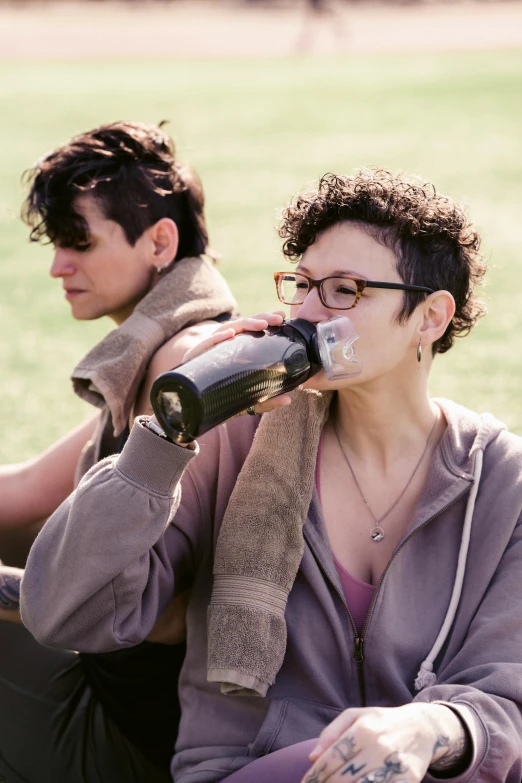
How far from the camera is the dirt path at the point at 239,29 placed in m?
35.9

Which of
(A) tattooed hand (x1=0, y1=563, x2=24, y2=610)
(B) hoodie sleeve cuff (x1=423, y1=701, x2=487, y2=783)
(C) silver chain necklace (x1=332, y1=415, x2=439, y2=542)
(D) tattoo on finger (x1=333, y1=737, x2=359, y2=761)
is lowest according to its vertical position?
(A) tattooed hand (x1=0, y1=563, x2=24, y2=610)

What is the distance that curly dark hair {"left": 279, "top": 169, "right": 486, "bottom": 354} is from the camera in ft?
8.21

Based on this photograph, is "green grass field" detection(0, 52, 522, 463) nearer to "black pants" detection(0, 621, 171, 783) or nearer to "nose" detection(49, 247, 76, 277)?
"nose" detection(49, 247, 76, 277)

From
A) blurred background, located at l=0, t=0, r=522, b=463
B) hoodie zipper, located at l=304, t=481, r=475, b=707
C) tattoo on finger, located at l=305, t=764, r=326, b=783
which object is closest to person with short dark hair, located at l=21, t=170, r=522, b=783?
hoodie zipper, located at l=304, t=481, r=475, b=707

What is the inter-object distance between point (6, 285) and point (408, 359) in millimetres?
8958

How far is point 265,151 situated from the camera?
1897cm

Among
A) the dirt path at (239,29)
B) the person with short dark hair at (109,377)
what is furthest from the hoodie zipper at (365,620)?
the dirt path at (239,29)

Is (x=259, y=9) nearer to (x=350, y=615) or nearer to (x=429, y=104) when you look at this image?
(x=429, y=104)

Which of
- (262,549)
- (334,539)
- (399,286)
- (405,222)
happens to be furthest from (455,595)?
(405,222)

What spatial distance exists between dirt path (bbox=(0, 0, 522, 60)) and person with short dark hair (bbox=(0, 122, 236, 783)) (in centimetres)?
3240

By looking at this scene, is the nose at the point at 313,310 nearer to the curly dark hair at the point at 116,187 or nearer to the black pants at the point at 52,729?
the black pants at the point at 52,729

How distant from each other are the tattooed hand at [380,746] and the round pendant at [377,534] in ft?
1.77

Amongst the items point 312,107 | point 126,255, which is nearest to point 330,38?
point 312,107

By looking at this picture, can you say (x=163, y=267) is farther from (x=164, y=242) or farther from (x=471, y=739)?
(x=471, y=739)
